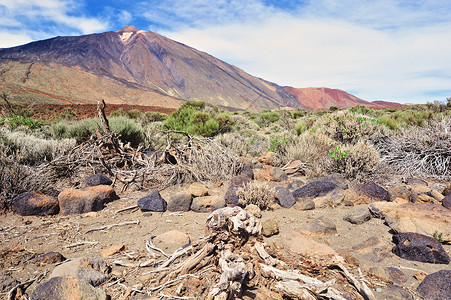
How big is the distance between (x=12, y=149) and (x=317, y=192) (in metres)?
6.30

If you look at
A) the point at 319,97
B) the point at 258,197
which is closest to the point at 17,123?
the point at 258,197

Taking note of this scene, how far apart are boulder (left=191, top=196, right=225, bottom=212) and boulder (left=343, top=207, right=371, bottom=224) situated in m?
1.83

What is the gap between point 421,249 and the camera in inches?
93.7

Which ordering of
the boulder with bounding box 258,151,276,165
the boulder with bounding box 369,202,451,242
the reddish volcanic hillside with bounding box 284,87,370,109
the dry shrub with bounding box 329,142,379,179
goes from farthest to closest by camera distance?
the reddish volcanic hillside with bounding box 284,87,370,109, the boulder with bounding box 258,151,276,165, the dry shrub with bounding box 329,142,379,179, the boulder with bounding box 369,202,451,242

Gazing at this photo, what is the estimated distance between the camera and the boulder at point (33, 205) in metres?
3.65

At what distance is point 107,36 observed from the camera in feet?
522

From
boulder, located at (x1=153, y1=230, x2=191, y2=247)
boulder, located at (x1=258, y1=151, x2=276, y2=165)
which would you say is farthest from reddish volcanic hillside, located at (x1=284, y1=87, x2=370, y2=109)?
boulder, located at (x1=153, y1=230, x2=191, y2=247)

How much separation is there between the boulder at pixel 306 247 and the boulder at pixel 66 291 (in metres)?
1.72

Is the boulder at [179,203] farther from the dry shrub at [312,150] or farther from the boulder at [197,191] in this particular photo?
the dry shrub at [312,150]

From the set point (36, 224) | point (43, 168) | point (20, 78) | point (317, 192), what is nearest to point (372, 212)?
point (317, 192)

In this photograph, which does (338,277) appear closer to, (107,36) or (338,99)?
(338,99)

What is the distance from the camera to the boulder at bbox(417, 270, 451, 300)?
177 centimetres

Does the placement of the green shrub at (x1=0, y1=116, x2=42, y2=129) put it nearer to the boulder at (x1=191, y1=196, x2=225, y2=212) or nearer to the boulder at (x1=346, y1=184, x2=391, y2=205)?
the boulder at (x1=191, y1=196, x2=225, y2=212)

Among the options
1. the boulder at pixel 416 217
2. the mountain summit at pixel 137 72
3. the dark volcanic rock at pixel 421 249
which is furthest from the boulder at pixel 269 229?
the mountain summit at pixel 137 72
